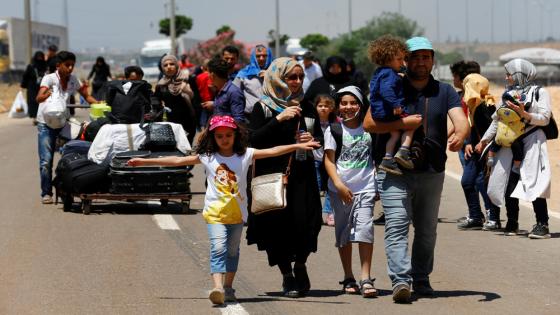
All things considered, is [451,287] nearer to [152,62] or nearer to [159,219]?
[159,219]

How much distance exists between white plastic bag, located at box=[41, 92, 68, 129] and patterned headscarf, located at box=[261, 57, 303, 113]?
6753 mm

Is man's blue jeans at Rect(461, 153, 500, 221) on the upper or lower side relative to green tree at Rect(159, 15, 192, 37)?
lower

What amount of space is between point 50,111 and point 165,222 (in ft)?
8.52

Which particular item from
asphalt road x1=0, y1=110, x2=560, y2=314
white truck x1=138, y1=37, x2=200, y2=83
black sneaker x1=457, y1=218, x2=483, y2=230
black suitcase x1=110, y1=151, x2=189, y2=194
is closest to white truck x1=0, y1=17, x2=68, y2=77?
white truck x1=138, y1=37, x2=200, y2=83

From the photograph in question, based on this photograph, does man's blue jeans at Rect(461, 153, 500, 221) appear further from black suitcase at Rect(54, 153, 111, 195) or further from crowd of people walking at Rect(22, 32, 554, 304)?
black suitcase at Rect(54, 153, 111, 195)

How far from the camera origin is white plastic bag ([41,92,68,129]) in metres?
15.8

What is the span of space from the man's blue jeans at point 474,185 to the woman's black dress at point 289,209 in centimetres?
479

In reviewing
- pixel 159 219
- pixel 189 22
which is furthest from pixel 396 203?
pixel 189 22

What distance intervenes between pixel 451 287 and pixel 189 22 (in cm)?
8719

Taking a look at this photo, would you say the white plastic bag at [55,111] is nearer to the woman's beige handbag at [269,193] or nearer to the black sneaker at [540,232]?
the black sneaker at [540,232]

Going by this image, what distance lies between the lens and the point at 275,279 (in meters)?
10.3

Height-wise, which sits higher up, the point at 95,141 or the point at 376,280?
the point at 95,141

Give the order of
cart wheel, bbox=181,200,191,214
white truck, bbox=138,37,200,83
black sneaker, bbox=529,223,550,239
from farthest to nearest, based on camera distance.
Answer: white truck, bbox=138,37,200,83
cart wheel, bbox=181,200,191,214
black sneaker, bbox=529,223,550,239

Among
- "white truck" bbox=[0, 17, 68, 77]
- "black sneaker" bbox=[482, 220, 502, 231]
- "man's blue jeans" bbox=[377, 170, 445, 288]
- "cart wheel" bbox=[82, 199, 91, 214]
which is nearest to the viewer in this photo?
"man's blue jeans" bbox=[377, 170, 445, 288]
